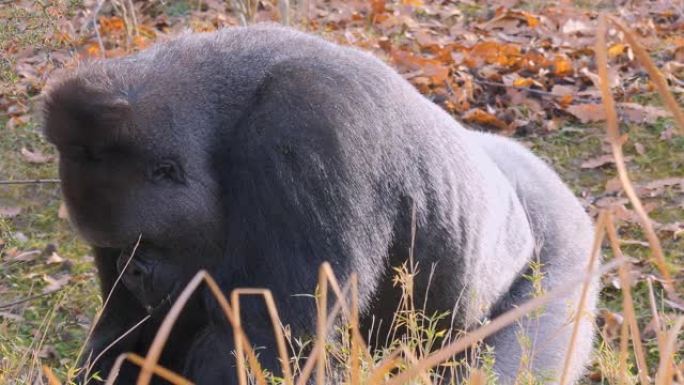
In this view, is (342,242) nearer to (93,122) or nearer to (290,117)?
(290,117)

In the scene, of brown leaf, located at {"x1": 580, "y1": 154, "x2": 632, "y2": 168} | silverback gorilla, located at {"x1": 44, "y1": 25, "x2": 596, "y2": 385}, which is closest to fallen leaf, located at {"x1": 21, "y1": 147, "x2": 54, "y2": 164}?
silverback gorilla, located at {"x1": 44, "y1": 25, "x2": 596, "y2": 385}

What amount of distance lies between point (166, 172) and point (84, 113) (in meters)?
0.32

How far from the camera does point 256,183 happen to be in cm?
333

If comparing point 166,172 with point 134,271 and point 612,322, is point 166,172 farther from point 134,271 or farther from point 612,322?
point 612,322

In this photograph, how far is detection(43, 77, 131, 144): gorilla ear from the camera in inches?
130

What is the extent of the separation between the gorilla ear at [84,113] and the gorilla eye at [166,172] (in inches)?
6.4

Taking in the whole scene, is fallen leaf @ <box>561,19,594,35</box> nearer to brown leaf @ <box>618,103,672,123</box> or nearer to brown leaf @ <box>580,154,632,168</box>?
brown leaf @ <box>618,103,672,123</box>

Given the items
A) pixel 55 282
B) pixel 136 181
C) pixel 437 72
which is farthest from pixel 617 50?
pixel 136 181

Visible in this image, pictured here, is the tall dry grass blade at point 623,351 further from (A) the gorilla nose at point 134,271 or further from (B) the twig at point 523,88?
(B) the twig at point 523,88

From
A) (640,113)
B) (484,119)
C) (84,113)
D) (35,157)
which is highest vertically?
(84,113)

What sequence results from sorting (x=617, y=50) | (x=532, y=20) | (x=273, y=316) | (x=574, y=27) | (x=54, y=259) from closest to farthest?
1. (x=273, y=316)
2. (x=54, y=259)
3. (x=617, y=50)
4. (x=574, y=27)
5. (x=532, y=20)

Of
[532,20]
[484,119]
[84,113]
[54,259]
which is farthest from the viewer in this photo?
[532,20]

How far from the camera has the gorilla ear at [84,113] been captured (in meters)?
3.31

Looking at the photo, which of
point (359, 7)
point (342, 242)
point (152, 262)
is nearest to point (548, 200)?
point (342, 242)
